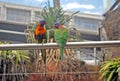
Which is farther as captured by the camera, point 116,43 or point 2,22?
point 2,22

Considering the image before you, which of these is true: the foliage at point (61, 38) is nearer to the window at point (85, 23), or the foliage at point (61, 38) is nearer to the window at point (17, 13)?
the window at point (17, 13)

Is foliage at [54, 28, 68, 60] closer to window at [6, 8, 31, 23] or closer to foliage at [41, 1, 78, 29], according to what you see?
foliage at [41, 1, 78, 29]

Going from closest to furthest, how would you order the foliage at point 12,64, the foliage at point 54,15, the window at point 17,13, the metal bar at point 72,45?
the metal bar at point 72,45
the foliage at point 12,64
the foliage at point 54,15
the window at point 17,13

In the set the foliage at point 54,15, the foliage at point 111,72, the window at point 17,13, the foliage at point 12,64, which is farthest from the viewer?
the window at point 17,13

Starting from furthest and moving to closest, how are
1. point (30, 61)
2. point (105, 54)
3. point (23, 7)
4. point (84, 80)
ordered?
point (23, 7)
point (105, 54)
point (30, 61)
point (84, 80)

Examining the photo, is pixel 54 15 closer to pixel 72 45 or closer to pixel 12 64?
pixel 12 64

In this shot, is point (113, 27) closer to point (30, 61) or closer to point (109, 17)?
point (109, 17)

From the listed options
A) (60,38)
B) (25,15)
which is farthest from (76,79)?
(25,15)

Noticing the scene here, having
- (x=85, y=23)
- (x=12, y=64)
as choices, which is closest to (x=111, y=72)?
(x=12, y=64)

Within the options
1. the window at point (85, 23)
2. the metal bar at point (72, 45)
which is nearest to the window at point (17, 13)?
the window at point (85, 23)

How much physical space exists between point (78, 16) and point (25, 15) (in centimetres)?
171

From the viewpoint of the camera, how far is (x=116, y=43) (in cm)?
173

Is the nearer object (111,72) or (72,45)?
(72,45)

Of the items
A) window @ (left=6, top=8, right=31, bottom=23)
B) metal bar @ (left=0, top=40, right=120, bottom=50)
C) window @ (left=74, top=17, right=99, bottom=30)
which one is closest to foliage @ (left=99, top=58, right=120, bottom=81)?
metal bar @ (left=0, top=40, right=120, bottom=50)
